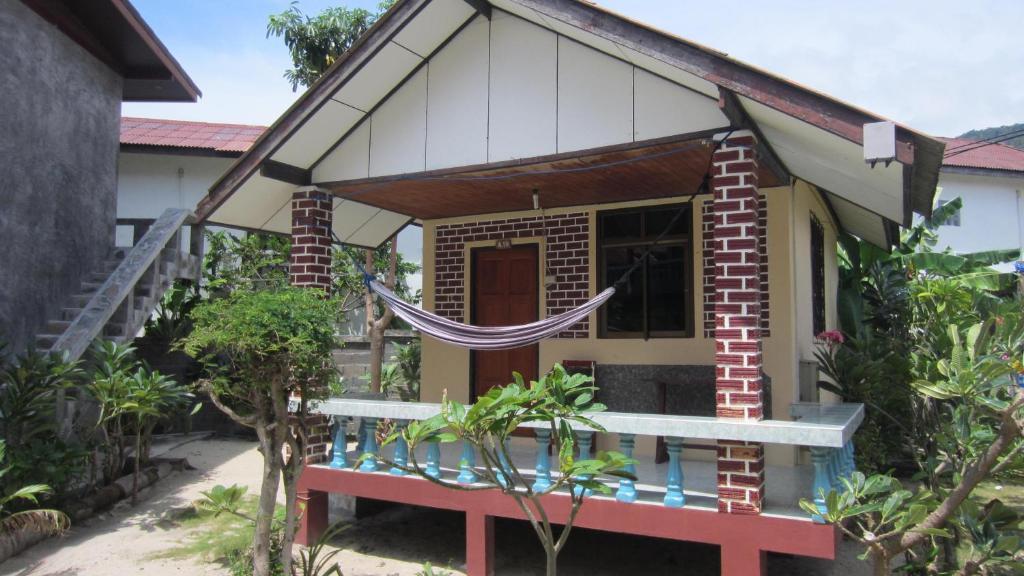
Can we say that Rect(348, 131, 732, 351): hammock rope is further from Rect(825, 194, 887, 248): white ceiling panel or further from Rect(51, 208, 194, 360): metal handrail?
Rect(51, 208, 194, 360): metal handrail

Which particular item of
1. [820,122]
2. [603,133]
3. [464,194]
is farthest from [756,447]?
[464,194]

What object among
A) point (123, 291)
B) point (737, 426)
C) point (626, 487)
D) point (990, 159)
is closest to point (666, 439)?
point (626, 487)

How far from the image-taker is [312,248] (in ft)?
21.5

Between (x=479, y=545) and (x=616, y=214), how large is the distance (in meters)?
3.44

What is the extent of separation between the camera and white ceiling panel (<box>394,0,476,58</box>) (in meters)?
5.54

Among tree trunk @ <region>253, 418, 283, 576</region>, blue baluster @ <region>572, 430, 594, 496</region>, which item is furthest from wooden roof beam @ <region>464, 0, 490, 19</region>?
tree trunk @ <region>253, 418, 283, 576</region>

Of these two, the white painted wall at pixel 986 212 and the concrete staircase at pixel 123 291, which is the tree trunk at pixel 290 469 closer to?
the concrete staircase at pixel 123 291

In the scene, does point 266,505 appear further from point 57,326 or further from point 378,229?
point 57,326

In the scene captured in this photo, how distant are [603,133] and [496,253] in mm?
3003

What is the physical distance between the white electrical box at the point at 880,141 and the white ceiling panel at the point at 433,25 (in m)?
3.06

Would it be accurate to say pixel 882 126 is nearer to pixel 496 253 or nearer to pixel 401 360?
pixel 496 253

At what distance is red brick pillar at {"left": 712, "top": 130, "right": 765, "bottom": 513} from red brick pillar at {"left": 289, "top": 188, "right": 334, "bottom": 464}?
11.5 feet

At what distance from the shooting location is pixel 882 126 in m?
3.89

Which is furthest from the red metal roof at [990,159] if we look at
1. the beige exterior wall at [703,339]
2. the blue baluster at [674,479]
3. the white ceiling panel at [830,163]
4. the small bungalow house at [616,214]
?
the blue baluster at [674,479]
